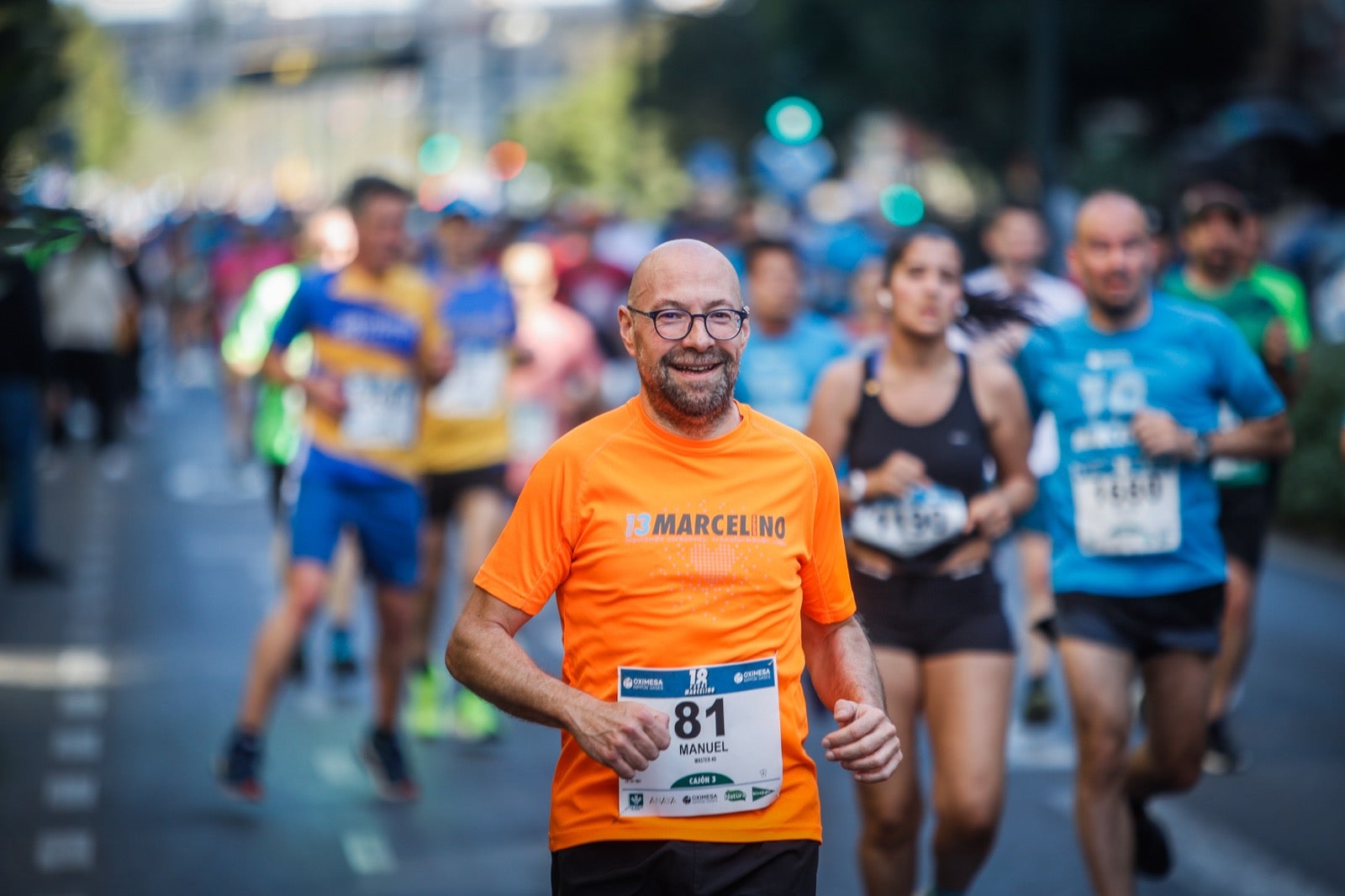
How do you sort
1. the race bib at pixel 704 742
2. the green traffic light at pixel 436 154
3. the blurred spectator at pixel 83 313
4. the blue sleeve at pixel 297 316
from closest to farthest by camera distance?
the race bib at pixel 704 742
the blue sleeve at pixel 297 316
the blurred spectator at pixel 83 313
the green traffic light at pixel 436 154

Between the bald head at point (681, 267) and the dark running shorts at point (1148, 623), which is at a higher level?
the bald head at point (681, 267)

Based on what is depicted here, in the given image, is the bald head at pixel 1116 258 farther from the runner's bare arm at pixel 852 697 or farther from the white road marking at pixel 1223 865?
the runner's bare arm at pixel 852 697

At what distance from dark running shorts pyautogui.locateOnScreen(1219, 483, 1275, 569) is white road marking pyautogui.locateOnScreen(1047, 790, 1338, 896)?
106 cm

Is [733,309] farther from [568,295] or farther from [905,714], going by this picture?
[568,295]

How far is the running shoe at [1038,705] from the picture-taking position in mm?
8594

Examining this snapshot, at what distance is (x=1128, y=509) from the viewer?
566cm

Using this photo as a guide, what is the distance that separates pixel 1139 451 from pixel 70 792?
4.42 m

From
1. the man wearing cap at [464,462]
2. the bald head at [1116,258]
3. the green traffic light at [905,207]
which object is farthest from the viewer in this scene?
the green traffic light at [905,207]

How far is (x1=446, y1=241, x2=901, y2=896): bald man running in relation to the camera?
12.0 feet

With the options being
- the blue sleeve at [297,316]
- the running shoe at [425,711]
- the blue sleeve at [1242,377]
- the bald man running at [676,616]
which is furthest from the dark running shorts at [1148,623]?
the running shoe at [425,711]

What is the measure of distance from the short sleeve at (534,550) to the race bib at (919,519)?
6.42 feet

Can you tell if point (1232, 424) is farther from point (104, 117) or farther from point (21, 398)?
point (104, 117)

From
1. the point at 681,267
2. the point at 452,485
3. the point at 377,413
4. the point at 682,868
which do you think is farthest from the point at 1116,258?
the point at 452,485

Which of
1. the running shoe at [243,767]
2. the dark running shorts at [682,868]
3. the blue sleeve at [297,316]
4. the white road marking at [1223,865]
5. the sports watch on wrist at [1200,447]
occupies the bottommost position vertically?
the white road marking at [1223,865]
